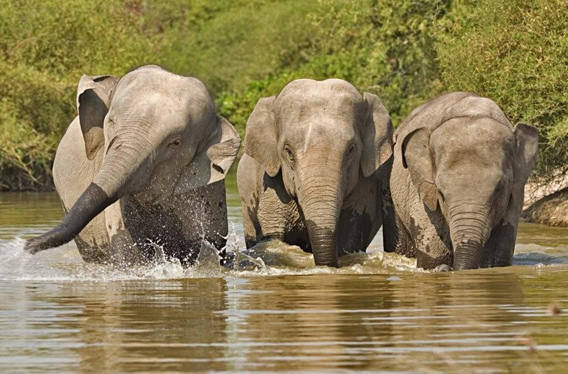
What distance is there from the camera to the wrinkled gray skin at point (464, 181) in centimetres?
1341

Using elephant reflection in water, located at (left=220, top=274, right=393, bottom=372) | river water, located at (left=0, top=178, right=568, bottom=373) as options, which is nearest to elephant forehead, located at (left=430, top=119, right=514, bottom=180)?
river water, located at (left=0, top=178, right=568, bottom=373)

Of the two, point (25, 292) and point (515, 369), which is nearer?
point (515, 369)

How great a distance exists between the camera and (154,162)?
13125mm

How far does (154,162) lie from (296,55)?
40.4 metres

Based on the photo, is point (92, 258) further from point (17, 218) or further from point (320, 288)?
point (17, 218)

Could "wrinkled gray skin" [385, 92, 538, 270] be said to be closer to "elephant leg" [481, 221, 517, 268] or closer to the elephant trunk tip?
"elephant leg" [481, 221, 517, 268]

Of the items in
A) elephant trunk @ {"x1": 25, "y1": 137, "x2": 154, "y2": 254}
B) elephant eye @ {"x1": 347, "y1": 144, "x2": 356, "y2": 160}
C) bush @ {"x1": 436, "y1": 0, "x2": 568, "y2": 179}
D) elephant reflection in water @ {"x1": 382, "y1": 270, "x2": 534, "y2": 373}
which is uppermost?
bush @ {"x1": 436, "y1": 0, "x2": 568, "y2": 179}

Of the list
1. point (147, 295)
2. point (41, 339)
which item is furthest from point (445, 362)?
point (147, 295)

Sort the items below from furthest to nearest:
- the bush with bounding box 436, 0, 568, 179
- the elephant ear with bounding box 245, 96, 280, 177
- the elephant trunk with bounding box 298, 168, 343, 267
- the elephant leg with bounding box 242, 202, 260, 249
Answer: the bush with bounding box 436, 0, 568, 179 → the elephant leg with bounding box 242, 202, 260, 249 → the elephant ear with bounding box 245, 96, 280, 177 → the elephant trunk with bounding box 298, 168, 343, 267

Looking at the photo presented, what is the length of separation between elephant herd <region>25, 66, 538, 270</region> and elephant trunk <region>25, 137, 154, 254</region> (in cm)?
Answer: 1

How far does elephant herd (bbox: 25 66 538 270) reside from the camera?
13.2 m

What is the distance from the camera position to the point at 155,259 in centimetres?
1374

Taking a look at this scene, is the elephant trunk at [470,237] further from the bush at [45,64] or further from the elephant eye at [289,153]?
the bush at [45,64]

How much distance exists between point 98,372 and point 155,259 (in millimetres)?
5955
